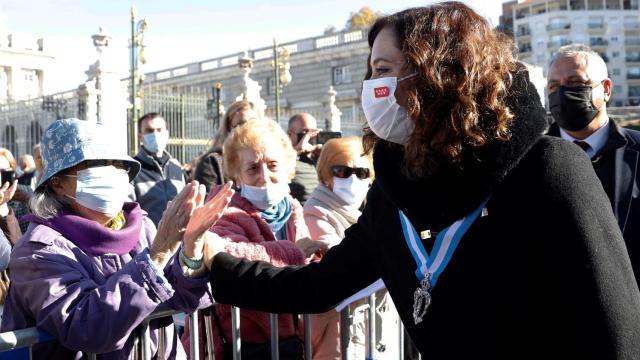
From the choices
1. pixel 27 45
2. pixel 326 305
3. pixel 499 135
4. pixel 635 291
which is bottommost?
pixel 326 305

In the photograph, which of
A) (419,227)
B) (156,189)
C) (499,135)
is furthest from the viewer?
(156,189)

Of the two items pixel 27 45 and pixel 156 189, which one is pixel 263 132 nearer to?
pixel 156 189

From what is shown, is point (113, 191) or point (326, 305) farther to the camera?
point (113, 191)

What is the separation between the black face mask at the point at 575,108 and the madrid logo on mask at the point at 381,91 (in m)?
2.04

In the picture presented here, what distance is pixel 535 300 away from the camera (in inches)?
68.2

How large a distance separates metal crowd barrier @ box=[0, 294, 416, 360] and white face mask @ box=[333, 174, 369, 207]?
0.88 m

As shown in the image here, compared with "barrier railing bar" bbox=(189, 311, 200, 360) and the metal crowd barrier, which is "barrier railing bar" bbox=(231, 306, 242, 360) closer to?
the metal crowd barrier

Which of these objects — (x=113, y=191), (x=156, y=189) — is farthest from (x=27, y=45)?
(x=113, y=191)

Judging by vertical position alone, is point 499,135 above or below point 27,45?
below

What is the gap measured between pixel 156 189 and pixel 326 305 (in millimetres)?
4541

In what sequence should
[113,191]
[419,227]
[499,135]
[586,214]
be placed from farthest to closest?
1. [113,191]
2. [419,227]
3. [499,135]
4. [586,214]

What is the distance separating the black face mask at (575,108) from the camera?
374 cm

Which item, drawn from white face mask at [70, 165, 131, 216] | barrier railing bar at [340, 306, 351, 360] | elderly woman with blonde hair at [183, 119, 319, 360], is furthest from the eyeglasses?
white face mask at [70, 165, 131, 216]

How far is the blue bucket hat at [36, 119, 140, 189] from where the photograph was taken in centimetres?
272
